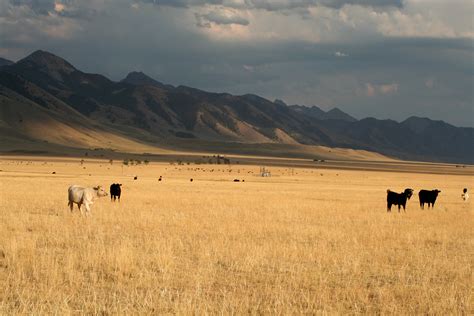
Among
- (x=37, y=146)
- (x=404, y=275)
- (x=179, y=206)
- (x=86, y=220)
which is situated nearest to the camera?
(x=404, y=275)

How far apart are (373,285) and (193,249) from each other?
→ 515 cm

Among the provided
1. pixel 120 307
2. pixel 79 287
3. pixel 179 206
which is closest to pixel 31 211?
pixel 179 206

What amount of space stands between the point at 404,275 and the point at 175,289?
187 inches

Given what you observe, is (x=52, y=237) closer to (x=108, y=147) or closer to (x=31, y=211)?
(x=31, y=211)

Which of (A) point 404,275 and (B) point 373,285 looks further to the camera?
(A) point 404,275

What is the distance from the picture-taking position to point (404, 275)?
12.7m

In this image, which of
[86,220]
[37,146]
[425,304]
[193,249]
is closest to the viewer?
[425,304]

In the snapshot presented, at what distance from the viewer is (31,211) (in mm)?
24391

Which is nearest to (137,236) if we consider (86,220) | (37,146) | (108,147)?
(86,220)

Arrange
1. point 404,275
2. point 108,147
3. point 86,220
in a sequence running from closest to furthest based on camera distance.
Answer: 1. point 404,275
2. point 86,220
3. point 108,147

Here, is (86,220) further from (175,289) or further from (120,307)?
(120,307)

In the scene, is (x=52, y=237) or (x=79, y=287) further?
(x=52, y=237)

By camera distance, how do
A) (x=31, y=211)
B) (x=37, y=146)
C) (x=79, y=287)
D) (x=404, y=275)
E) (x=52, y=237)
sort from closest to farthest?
(x=79, y=287), (x=404, y=275), (x=52, y=237), (x=31, y=211), (x=37, y=146)

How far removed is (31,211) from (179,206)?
6.90 meters
